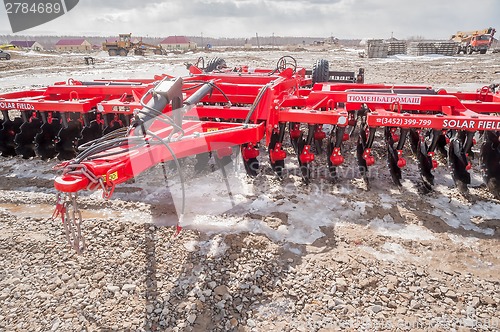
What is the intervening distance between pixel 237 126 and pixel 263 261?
1202mm

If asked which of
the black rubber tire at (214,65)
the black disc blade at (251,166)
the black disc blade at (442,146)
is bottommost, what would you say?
the black disc blade at (442,146)

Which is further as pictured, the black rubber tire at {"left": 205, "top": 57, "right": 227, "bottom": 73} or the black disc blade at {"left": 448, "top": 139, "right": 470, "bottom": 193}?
the black rubber tire at {"left": 205, "top": 57, "right": 227, "bottom": 73}

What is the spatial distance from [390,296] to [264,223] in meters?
1.27

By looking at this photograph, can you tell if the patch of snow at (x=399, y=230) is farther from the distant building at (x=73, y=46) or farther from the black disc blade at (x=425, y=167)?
the distant building at (x=73, y=46)

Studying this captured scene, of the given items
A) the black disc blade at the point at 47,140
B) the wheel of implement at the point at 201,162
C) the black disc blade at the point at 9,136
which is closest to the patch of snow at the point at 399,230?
the wheel of implement at the point at 201,162

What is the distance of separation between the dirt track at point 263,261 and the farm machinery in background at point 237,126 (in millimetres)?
402

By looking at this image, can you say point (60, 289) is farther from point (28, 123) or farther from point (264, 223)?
point (28, 123)

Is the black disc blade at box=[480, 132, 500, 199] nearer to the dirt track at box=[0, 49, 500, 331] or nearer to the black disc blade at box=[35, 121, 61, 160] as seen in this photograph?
the dirt track at box=[0, 49, 500, 331]

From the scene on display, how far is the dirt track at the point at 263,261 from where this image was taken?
7.29 ft

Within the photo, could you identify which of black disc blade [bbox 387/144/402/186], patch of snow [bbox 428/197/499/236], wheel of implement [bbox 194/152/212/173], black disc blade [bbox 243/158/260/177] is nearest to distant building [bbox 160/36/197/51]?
wheel of implement [bbox 194/152/212/173]

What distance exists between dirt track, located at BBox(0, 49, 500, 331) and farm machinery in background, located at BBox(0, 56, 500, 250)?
0.40 metres

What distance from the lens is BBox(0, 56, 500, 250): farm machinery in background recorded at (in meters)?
2.37

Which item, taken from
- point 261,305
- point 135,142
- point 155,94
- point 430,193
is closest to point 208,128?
point 155,94

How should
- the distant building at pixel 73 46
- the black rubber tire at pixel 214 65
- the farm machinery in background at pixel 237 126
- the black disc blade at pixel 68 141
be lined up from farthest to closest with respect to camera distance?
1. the distant building at pixel 73 46
2. the black rubber tire at pixel 214 65
3. the black disc blade at pixel 68 141
4. the farm machinery in background at pixel 237 126
